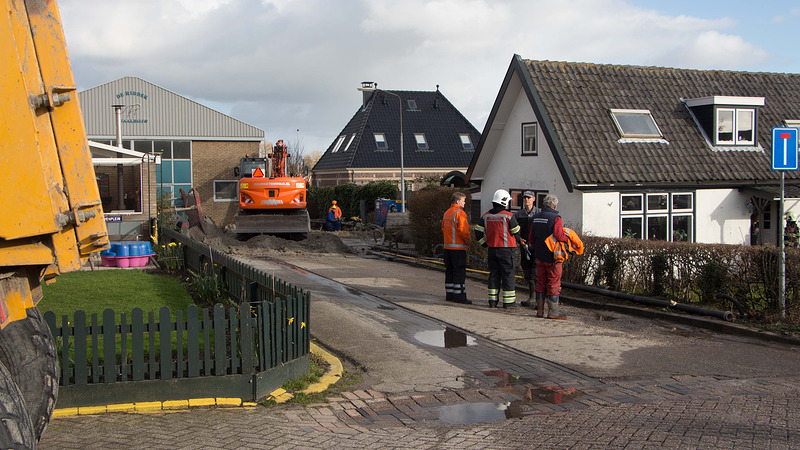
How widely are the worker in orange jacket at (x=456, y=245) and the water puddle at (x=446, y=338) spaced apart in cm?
224

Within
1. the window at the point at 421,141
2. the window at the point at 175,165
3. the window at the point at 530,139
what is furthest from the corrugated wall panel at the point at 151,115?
the window at the point at 530,139

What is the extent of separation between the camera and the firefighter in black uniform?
11.5 meters

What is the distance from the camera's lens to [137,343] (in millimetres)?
6477

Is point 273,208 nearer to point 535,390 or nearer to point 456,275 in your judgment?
point 456,275

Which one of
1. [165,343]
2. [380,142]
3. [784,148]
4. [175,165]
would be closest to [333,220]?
[175,165]

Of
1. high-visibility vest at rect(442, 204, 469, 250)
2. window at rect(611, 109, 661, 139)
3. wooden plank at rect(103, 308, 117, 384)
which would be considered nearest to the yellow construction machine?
wooden plank at rect(103, 308, 117, 384)

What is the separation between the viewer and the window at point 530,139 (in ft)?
62.2

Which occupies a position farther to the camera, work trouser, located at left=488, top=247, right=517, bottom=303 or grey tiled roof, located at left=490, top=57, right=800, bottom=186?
grey tiled roof, located at left=490, top=57, right=800, bottom=186

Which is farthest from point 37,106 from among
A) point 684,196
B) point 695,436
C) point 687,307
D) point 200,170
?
point 200,170

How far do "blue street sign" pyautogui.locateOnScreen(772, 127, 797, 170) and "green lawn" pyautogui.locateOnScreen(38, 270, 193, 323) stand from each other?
29.3ft

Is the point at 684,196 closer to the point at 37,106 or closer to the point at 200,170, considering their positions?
the point at 37,106

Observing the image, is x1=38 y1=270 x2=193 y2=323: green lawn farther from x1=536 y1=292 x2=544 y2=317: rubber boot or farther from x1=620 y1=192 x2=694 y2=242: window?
x1=620 y1=192 x2=694 y2=242: window

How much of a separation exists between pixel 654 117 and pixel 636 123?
0.72 meters

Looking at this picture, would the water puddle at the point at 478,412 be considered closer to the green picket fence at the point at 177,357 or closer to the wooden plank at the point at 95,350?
the green picket fence at the point at 177,357
